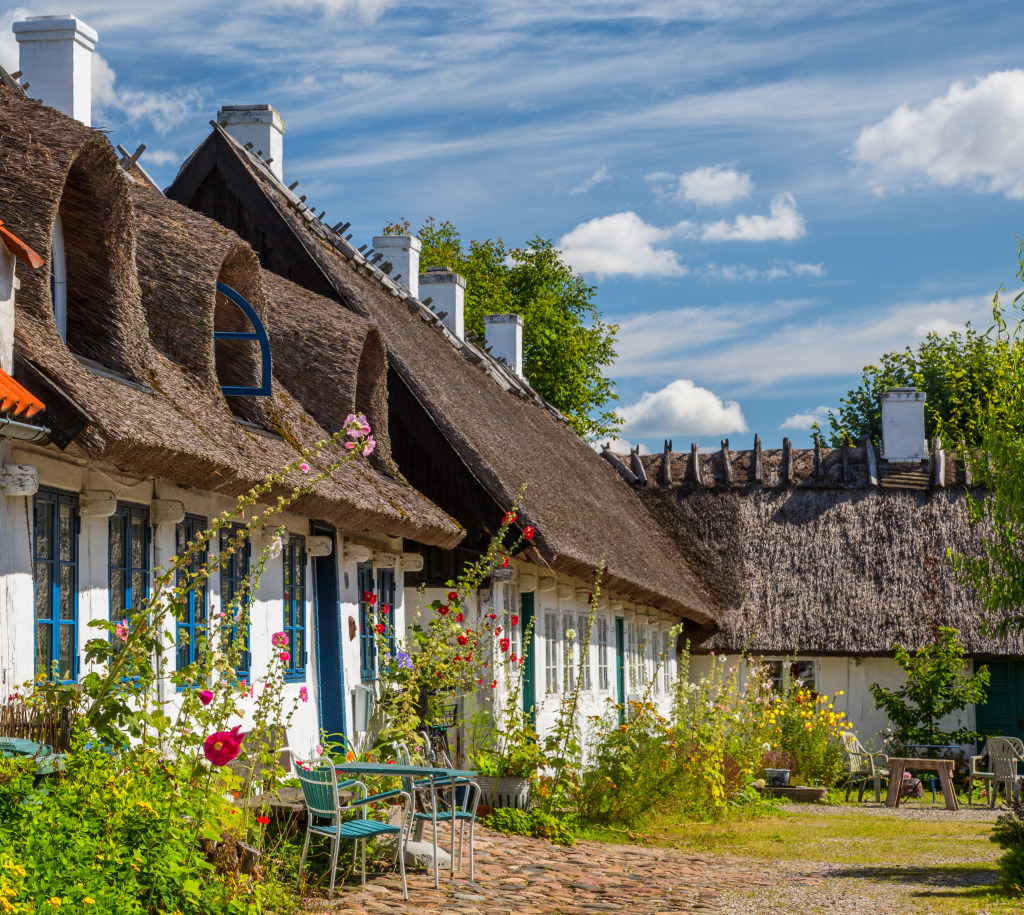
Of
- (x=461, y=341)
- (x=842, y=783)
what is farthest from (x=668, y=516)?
(x=461, y=341)

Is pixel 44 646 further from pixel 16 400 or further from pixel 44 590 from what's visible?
pixel 16 400

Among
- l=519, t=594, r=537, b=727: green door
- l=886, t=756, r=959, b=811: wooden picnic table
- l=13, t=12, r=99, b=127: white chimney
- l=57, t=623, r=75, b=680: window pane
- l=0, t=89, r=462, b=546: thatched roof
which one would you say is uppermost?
l=13, t=12, r=99, b=127: white chimney

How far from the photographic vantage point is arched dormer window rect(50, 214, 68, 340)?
6473 mm

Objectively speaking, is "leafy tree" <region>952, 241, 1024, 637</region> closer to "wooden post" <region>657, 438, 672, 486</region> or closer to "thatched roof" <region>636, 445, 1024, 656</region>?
"thatched roof" <region>636, 445, 1024, 656</region>

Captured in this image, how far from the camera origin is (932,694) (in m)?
19.5

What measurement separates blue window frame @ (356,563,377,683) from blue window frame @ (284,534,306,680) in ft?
3.50

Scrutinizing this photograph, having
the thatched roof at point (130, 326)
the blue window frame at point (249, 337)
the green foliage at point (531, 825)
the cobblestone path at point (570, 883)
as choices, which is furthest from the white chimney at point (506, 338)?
the blue window frame at point (249, 337)

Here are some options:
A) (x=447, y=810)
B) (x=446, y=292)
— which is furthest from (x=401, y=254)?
(x=447, y=810)

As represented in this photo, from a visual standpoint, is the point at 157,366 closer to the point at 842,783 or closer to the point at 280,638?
the point at 280,638

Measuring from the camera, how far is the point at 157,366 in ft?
23.0

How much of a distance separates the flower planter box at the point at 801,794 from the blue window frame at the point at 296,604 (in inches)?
372

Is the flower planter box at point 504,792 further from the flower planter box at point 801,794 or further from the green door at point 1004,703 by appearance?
the green door at point 1004,703

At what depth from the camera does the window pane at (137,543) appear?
6492 millimetres

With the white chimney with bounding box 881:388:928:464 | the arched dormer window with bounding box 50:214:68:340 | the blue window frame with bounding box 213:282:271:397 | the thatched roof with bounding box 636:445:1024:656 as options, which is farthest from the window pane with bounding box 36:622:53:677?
the white chimney with bounding box 881:388:928:464
